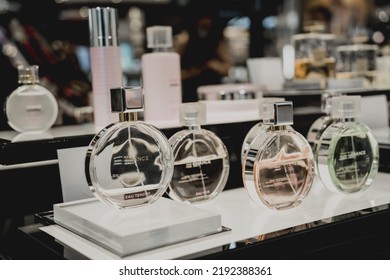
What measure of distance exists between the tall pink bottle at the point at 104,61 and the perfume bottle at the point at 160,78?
8cm

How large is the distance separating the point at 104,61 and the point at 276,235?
1.36 feet

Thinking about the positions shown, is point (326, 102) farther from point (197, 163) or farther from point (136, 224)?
point (136, 224)

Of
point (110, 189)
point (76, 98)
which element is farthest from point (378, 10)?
point (110, 189)

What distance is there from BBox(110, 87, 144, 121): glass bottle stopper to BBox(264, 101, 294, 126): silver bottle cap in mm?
200

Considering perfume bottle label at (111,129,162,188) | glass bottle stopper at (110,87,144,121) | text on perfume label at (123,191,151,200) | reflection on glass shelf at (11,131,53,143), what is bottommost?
text on perfume label at (123,191,151,200)

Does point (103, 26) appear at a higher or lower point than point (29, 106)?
higher

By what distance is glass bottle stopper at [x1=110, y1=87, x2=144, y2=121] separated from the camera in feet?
2.38

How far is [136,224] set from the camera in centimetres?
67

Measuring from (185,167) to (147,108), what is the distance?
198 mm

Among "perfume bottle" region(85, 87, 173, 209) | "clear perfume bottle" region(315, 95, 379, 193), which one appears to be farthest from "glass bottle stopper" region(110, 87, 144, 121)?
"clear perfume bottle" region(315, 95, 379, 193)

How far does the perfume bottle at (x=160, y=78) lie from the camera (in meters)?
0.98

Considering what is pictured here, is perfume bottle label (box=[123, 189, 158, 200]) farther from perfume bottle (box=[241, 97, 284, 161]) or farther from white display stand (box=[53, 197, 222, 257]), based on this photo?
perfume bottle (box=[241, 97, 284, 161])

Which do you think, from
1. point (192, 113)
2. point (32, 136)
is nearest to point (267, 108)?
point (192, 113)

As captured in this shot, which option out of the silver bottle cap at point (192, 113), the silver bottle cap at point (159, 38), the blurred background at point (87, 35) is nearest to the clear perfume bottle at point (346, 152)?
the silver bottle cap at point (192, 113)
